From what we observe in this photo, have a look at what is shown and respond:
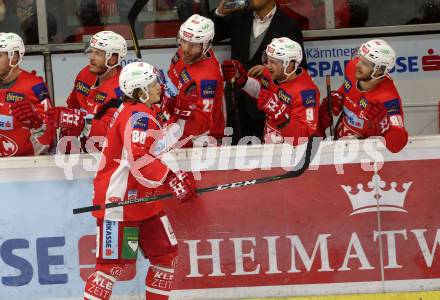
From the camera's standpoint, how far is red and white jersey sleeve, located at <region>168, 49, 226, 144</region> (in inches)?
315

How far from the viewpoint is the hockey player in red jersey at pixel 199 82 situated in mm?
7992

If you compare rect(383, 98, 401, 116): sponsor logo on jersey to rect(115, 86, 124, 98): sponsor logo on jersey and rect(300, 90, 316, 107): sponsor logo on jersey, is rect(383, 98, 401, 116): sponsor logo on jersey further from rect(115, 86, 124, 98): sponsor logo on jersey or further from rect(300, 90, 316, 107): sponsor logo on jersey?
rect(115, 86, 124, 98): sponsor logo on jersey

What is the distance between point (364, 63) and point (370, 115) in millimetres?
349

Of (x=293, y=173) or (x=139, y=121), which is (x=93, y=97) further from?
(x=293, y=173)

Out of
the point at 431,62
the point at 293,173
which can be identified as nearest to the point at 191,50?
the point at 293,173

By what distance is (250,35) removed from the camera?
861cm

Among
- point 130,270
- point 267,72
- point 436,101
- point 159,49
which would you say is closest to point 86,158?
point 130,270

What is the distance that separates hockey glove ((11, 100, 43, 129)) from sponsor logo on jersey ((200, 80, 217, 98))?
1028 mm

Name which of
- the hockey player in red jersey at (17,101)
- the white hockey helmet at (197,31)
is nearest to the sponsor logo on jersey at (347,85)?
the white hockey helmet at (197,31)

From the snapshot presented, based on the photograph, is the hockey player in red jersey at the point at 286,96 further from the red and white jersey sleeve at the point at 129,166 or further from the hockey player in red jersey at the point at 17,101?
the hockey player in red jersey at the point at 17,101

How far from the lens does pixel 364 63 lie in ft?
25.4

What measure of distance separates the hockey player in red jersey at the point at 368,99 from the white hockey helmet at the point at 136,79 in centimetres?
144

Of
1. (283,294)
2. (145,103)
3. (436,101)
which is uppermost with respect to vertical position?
(145,103)

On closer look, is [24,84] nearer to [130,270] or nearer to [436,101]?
[130,270]
